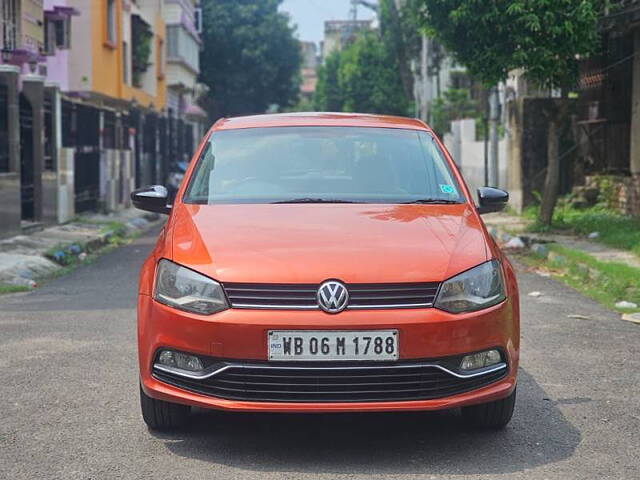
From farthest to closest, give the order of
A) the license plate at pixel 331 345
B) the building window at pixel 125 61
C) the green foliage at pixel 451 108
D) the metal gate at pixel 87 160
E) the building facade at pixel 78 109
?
the green foliage at pixel 451 108 → the building window at pixel 125 61 → the metal gate at pixel 87 160 → the building facade at pixel 78 109 → the license plate at pixel 331 345

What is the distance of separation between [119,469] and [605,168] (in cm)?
1708

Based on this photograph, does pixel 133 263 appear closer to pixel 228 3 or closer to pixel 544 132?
pixel 544 132

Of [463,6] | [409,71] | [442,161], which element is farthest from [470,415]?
[409,71]

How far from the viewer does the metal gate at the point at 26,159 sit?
725 inches

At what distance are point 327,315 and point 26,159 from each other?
1498 cm

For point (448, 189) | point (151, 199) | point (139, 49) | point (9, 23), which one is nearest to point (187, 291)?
point (151, 199)

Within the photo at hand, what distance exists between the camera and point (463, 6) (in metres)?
16.2

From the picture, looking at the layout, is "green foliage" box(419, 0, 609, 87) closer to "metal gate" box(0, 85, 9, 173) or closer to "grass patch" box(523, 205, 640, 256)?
"grass patch" box(523, 205, 640, 256)

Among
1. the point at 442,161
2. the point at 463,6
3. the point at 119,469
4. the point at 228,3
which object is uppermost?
the point at 228,3

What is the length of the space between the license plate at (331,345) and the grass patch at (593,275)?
5636mm

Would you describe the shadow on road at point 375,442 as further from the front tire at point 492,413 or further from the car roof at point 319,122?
the car roof at point 319,122

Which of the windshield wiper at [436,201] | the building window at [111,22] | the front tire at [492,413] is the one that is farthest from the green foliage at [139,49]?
the front tire at [492,413]

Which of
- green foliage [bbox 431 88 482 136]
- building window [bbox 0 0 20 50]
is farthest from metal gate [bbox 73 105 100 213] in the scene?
green foliage [bbox 431 88 482 136]

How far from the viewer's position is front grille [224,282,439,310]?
181 inches
